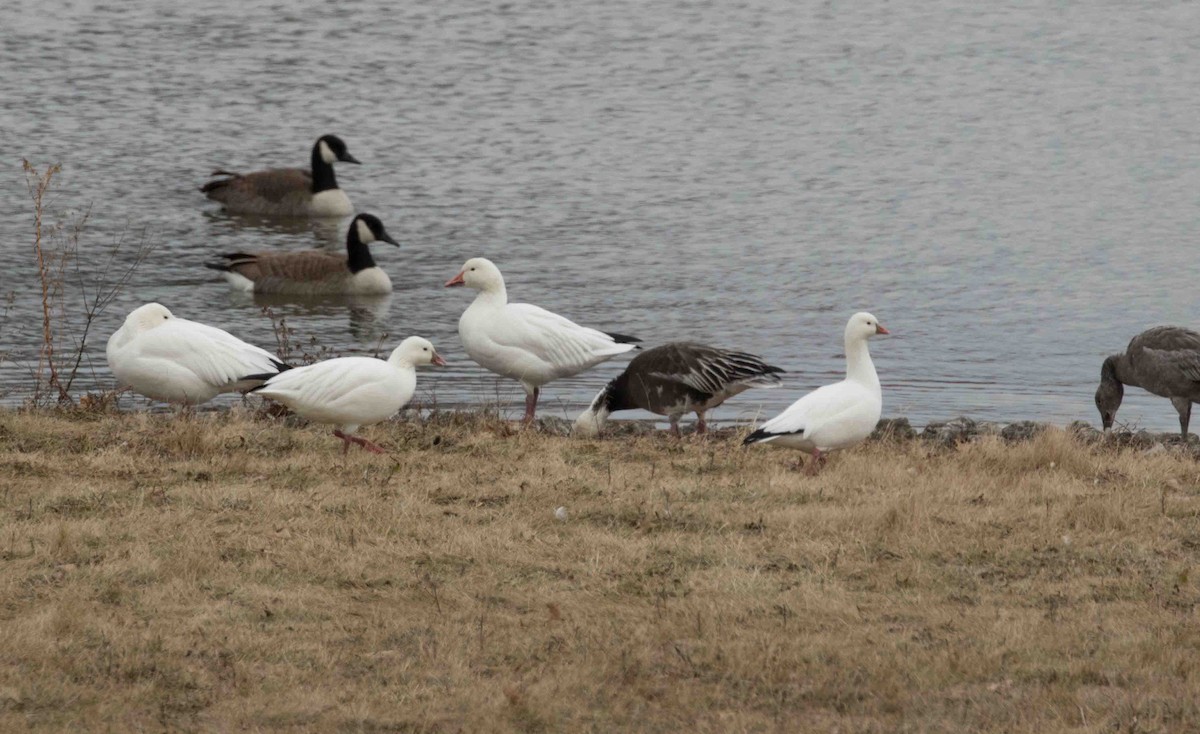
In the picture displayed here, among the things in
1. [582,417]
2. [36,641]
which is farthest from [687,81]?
[36,641]

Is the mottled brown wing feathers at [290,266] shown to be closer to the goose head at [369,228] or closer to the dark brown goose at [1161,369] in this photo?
the goose head at [369,228]

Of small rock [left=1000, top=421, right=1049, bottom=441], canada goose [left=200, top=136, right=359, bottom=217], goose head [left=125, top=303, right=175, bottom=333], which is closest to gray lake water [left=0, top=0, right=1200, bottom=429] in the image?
canada goose [left=200, top=136, right=359, bottom=217]

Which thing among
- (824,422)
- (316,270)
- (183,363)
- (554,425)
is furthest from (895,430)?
(316,270)

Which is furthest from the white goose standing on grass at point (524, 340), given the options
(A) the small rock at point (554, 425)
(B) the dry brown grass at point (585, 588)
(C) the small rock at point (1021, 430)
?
(C) the small rock at point (1021, 430)

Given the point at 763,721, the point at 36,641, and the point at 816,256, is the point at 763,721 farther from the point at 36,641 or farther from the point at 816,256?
the point at 816,256

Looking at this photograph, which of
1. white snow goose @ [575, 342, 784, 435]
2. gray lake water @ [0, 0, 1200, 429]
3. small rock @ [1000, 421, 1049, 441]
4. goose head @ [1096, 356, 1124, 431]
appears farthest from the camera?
gray lake water @ [0, 0, 1200, 429]

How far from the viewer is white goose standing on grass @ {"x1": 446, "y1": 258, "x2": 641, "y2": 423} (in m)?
12.5

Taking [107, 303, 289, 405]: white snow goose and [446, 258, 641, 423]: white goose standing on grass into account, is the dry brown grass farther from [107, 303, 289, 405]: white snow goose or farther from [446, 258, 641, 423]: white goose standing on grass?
[446, 258, 641, 423]: white goose standing on grass

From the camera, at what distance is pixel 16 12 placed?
37.2 m

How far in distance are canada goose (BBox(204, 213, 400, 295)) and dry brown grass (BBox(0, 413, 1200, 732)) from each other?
902 cm

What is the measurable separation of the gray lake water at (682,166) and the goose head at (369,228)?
506mm

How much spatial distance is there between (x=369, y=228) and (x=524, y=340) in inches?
322

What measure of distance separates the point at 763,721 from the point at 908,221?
17.0m

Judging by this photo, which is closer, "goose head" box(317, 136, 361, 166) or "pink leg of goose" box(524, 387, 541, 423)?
"pink leg of goose" box(524, 387, 541, 423)
